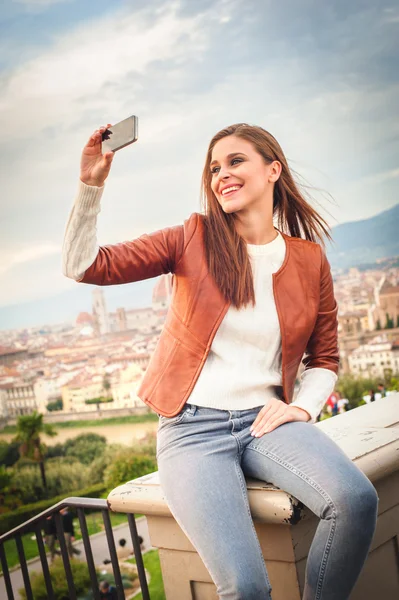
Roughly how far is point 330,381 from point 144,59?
42.3 metres

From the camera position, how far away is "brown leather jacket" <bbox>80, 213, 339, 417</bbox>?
4.26 ft

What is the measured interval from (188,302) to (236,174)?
32 cm

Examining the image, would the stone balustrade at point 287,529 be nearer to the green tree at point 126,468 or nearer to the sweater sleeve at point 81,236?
the sweater sleeve at point 81,236

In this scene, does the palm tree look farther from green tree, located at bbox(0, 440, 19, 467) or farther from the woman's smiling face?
the woman's smiling face

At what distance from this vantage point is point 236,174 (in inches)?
57.1

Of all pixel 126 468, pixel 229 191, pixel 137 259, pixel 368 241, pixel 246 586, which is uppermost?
pixel 368 241

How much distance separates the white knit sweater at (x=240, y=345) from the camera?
1.26 meters

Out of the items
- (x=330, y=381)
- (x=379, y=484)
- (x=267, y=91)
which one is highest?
(x=267, y=91)

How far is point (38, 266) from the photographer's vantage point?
134 feet

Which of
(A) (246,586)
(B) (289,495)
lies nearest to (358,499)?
(B) (289,495)

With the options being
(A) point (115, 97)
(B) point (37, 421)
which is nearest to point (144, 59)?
(A) point (115, 97)

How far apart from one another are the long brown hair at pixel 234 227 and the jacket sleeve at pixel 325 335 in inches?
5.6

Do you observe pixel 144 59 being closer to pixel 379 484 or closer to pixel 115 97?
pixel 115 97

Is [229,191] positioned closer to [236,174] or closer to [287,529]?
[236,174]
